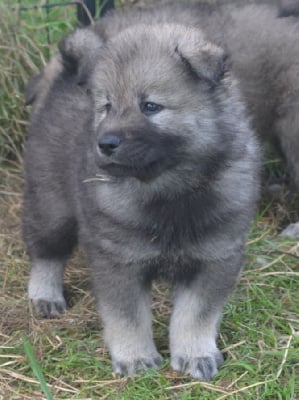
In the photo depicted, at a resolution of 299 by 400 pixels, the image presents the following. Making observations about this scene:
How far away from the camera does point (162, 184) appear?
3.37m

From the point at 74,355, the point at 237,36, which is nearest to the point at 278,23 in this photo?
the point at 237,36

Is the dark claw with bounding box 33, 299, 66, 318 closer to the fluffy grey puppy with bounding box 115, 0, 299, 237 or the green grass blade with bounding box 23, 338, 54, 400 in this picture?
the green grass blade with bounding box 23, 338, 54, 400

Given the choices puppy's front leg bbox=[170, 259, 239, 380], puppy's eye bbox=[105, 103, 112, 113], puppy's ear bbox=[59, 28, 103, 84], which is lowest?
puppy's front leg bbox=[170, 259, 239, 380]

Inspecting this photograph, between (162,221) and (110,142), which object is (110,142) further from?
(162,221)

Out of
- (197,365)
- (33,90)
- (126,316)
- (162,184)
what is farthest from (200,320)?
(33,90)

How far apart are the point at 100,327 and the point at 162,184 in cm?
97

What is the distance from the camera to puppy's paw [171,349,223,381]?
360 centimetres

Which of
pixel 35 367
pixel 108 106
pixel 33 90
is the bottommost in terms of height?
pixel 33 90

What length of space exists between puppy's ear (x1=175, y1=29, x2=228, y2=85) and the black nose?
1.30ft

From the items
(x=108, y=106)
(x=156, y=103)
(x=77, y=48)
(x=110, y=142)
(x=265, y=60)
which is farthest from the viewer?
(x=265, y=60)

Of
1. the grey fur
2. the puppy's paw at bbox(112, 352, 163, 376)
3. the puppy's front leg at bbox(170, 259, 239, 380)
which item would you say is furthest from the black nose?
the grey fur

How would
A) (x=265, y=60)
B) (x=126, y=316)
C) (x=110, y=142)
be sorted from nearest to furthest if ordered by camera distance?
(x=110, y=142) → (x=126, y=316) → (x=265, y=60)

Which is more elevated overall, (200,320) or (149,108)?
(149,108)

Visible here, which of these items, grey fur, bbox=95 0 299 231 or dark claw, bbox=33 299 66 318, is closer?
dark claw, bbox=33 299 66 318
